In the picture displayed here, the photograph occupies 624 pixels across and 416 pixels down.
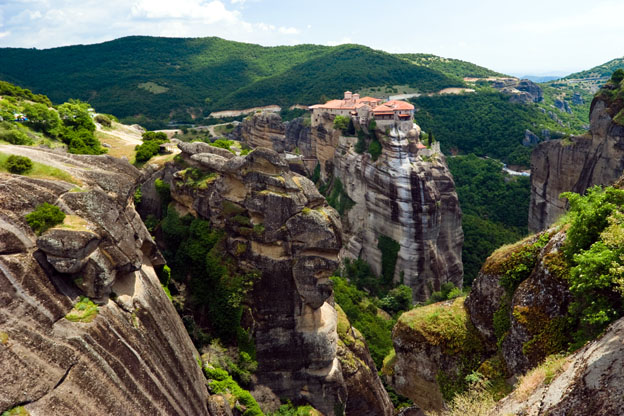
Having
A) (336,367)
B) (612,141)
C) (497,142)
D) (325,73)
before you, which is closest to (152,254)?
(336,367)

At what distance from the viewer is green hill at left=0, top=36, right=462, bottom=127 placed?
347 feet

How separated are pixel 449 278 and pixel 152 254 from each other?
36.8m

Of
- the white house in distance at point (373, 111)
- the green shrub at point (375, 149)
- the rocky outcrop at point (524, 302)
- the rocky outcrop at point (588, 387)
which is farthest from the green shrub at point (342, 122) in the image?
the rocky outcrop at point (588, 387)

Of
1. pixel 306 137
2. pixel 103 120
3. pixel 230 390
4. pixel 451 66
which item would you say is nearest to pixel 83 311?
pixel 230 390

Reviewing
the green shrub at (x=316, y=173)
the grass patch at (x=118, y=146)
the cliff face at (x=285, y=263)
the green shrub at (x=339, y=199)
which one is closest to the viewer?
the cliff face at (x=285, y=263)

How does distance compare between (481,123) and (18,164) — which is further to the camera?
(481,123)

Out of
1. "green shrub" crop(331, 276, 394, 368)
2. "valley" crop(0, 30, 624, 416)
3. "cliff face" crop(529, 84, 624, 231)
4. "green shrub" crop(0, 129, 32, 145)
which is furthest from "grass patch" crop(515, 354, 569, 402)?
"cliff face" crop(529, 84, 624, 231)

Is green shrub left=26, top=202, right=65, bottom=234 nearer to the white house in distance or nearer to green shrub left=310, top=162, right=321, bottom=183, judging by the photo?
the white house in distance

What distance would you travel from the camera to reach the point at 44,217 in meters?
13.5

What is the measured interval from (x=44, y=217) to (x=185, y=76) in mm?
132068

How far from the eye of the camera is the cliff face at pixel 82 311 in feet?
36.9

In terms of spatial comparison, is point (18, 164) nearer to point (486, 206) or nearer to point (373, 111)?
point (373, 111)

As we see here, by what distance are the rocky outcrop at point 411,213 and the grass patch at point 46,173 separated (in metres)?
34.3

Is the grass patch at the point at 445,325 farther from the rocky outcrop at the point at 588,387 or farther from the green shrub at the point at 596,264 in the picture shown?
the rocky outcrop at the point at 588,387
